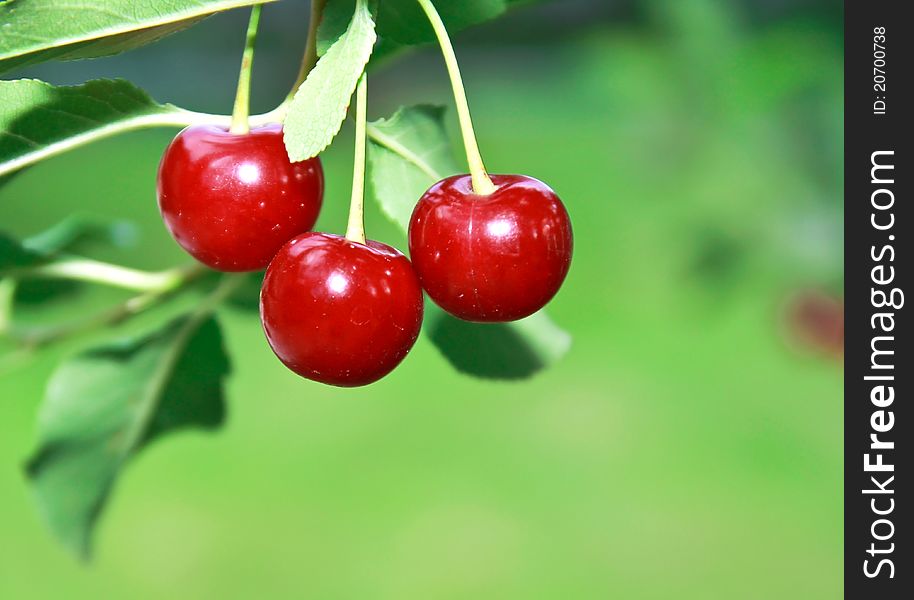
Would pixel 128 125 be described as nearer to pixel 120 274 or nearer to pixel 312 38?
pixel 312 38

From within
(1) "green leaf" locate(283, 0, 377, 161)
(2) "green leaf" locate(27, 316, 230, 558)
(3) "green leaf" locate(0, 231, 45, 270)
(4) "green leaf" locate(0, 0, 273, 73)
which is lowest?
(2) "green leaf" locate(27, 316, 230, 558)

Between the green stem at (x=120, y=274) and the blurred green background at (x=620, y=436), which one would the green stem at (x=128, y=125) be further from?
the blurred green background at (x=620, y=436)

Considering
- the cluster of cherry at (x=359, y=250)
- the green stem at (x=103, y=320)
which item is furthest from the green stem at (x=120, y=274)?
the cluster of cherry at (x=359, y=250)

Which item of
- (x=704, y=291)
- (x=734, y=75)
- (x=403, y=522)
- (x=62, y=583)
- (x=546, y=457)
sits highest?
(x=734, y=75)

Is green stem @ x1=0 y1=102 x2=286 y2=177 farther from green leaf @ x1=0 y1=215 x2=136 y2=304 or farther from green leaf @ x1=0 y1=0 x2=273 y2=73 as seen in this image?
green leaf @ x1=0 y1=215 x2=136 y2=304

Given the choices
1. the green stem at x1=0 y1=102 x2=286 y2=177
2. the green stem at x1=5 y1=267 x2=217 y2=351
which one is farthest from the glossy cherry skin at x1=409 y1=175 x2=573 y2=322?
the green stem at x1=5 y1=267 x2=217 y2=351
